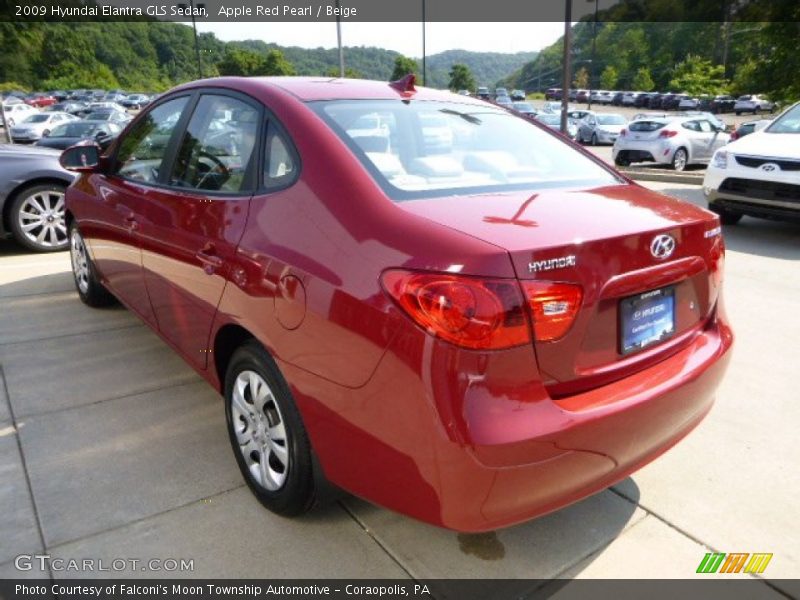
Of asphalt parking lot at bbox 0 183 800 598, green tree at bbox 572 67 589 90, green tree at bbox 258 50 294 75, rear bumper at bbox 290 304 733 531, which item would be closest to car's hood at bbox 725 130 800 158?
asphalt parking lot at bbox 0 183 800 598

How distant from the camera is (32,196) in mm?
6246

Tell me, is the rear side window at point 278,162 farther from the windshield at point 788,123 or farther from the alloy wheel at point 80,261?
the windshield at point 788,123

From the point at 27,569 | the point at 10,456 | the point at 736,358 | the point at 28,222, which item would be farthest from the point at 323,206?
the point at 28,222

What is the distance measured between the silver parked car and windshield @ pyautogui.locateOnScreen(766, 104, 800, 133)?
19972 millimetres

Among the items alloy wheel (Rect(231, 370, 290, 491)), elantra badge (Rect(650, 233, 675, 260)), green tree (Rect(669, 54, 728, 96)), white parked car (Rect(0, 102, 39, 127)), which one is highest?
green tree (Rect(669, 54, 728, 96))

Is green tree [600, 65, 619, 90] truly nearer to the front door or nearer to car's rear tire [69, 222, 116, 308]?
car's rear tire [69, 222, 116, 308]

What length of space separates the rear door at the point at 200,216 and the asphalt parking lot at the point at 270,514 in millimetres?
472

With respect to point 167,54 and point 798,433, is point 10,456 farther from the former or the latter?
point 167,54

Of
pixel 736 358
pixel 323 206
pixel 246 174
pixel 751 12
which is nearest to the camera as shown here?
pixel 323 206

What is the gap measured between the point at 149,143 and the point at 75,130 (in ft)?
58.3

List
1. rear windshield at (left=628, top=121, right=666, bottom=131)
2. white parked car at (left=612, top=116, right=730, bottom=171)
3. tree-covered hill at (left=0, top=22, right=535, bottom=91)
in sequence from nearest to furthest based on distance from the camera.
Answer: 1. white parked car at (left=612, top=116, right=730, bottom=171)
2. rear windshield at (left=628, top=121, right=666, bottom=131)
3. tree-covered hill at (left=0, top=22, right=535, bottom=91)

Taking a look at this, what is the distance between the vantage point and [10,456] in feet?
9.31

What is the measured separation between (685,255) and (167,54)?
140900 mm

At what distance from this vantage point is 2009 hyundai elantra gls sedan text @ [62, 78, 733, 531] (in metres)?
1.69
